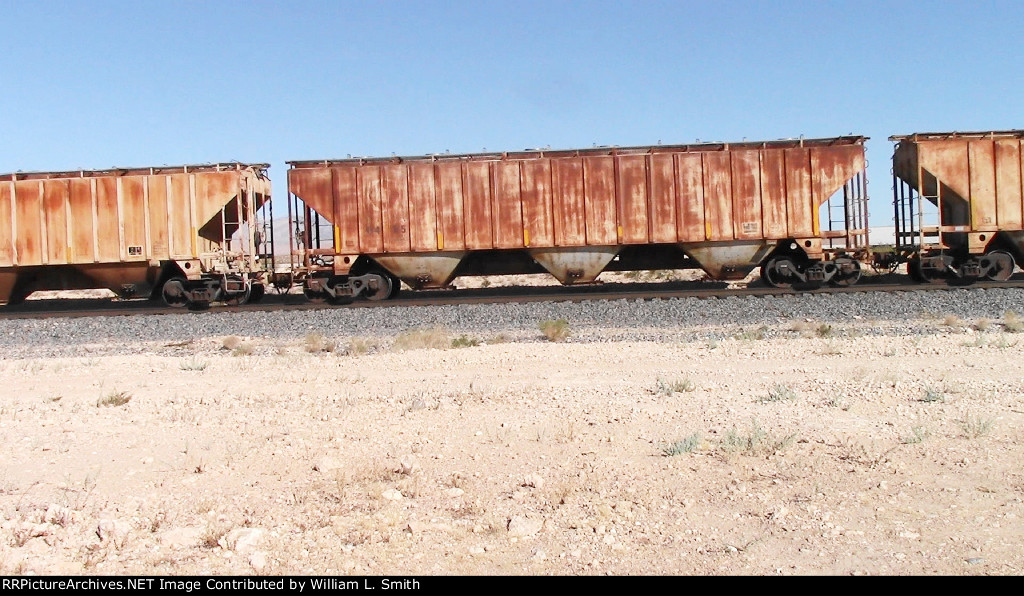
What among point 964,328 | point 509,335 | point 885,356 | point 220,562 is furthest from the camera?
point 509,335

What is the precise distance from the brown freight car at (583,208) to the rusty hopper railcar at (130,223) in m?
1.85

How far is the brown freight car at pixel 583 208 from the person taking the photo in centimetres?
1791

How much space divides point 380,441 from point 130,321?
444 inches

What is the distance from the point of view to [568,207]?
18.1 meters

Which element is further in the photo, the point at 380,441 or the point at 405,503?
the point at 380,441

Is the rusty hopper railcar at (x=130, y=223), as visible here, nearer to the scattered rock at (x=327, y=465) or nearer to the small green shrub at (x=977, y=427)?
the scattered rock at (x=327, y=465)

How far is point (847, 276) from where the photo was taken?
17.9 metres

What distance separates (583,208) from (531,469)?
12.7 metres

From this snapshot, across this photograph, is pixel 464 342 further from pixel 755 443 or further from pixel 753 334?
pixel 755 443

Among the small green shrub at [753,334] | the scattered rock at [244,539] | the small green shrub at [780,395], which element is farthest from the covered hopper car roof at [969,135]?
the scattered rock at [244,539]

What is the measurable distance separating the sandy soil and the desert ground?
0.02 meters
